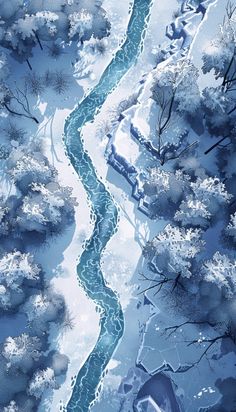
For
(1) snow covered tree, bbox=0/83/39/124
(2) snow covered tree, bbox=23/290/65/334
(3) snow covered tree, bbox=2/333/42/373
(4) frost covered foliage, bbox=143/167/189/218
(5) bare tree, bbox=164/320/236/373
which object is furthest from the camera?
(1) snow covered tree, bbox=0/83/39/124

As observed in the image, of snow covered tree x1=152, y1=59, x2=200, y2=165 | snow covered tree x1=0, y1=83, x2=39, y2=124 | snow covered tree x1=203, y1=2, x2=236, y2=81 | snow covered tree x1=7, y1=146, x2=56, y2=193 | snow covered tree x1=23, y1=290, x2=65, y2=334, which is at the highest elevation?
snow covered tree x1=203, y1=2, x2=236, y2=81

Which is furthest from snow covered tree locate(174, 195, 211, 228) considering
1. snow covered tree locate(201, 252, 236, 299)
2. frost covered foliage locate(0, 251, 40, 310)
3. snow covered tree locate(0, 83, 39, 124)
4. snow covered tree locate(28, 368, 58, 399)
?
snow covered tree locate(0, 83, 39, 124)

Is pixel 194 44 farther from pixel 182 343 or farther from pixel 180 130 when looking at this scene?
pixel 182 343

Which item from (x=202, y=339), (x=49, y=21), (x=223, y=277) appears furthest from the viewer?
(x=49, y=21)

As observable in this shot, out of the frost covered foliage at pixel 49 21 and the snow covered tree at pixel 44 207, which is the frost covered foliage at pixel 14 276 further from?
the frost covered foliage at pixel 49 21


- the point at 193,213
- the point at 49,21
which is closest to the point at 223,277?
the point at 193,213

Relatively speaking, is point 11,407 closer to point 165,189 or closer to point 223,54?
point 165,189

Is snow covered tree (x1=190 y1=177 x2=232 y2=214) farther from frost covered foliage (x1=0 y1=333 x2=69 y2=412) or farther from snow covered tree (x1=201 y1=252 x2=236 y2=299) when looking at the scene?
frost covered foliage (x1=0 y1=333 x2=69 y2=412)

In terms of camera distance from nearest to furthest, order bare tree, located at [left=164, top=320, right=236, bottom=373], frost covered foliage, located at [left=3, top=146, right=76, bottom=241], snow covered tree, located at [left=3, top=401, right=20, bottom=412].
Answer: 1. snow covered tree, located at [left=3, top=401, right=20, bottom=412]
2. bare tree, located at [left=164, top=320, right=236, bottom=373]
3. frost covered foliage, located at [left=3, top=146, right=76, bottom=241]
